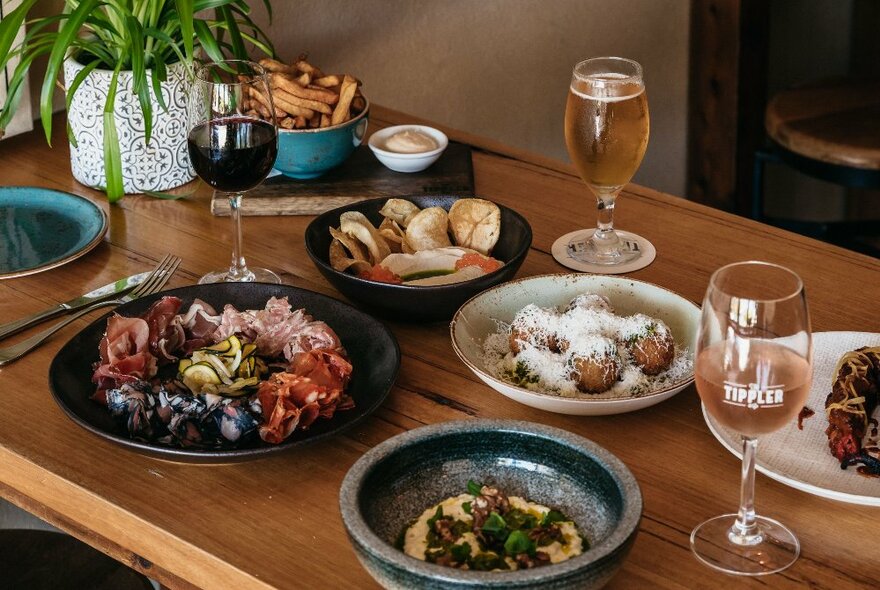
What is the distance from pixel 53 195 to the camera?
1.56 m

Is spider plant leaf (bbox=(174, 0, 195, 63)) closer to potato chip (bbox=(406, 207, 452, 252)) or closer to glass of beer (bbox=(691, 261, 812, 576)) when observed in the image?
potato chip (bbox=(406, 207, 452, 252))

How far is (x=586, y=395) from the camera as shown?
43.2 inches

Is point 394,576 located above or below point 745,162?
above

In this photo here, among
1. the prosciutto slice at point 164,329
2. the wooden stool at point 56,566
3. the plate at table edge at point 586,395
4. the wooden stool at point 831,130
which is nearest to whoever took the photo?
the plate at table edge at point 586,395

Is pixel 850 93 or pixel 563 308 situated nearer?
pixel 563 308

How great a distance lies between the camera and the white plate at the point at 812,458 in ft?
3.13

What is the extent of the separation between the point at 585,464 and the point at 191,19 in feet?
2.91

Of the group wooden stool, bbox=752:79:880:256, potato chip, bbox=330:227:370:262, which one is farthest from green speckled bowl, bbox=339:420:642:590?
wooden stool, bbox=752:79:880:256

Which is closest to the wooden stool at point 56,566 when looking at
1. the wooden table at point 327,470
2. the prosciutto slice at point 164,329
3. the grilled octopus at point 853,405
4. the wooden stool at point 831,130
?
the wooden table at point 327,470

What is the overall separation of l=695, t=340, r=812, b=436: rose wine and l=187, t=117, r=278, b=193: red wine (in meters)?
0.63

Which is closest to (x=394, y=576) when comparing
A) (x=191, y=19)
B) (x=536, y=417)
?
(x=536, y=417)

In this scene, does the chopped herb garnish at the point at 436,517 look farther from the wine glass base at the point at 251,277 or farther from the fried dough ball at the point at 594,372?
the wine glass base at the point at 251,277

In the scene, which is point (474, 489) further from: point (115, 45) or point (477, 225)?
point (115, 45)

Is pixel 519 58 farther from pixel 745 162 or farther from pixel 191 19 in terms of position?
pixel 191 19
